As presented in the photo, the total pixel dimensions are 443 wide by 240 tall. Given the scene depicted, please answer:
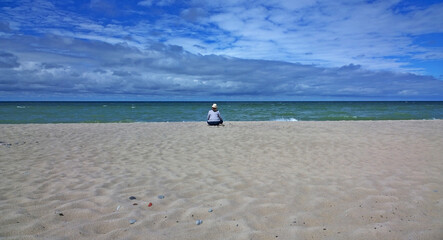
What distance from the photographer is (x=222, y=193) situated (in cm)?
435

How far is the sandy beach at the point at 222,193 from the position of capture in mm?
3131

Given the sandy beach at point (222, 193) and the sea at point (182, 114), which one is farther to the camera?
the sea at point (182, 114)

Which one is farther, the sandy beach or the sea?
the sea

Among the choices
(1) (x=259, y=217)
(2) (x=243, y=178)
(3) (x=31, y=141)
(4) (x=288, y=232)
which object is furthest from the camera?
(3) (x=31, y=141)

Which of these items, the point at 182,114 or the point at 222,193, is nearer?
the point at 222,193

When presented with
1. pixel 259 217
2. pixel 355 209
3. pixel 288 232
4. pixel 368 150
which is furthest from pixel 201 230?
pixel 368 150

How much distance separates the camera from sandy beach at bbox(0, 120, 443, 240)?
3.13m

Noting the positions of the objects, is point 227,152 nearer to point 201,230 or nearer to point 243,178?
point 243,178

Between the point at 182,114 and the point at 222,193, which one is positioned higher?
the point at 182,114

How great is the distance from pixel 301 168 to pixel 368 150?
3292 millimetres

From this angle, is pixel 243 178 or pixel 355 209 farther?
pixel 243 178

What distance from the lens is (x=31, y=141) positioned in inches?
374

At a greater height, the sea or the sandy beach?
the sea

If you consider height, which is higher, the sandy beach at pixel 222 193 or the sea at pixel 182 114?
the sea at pixel 182 114
